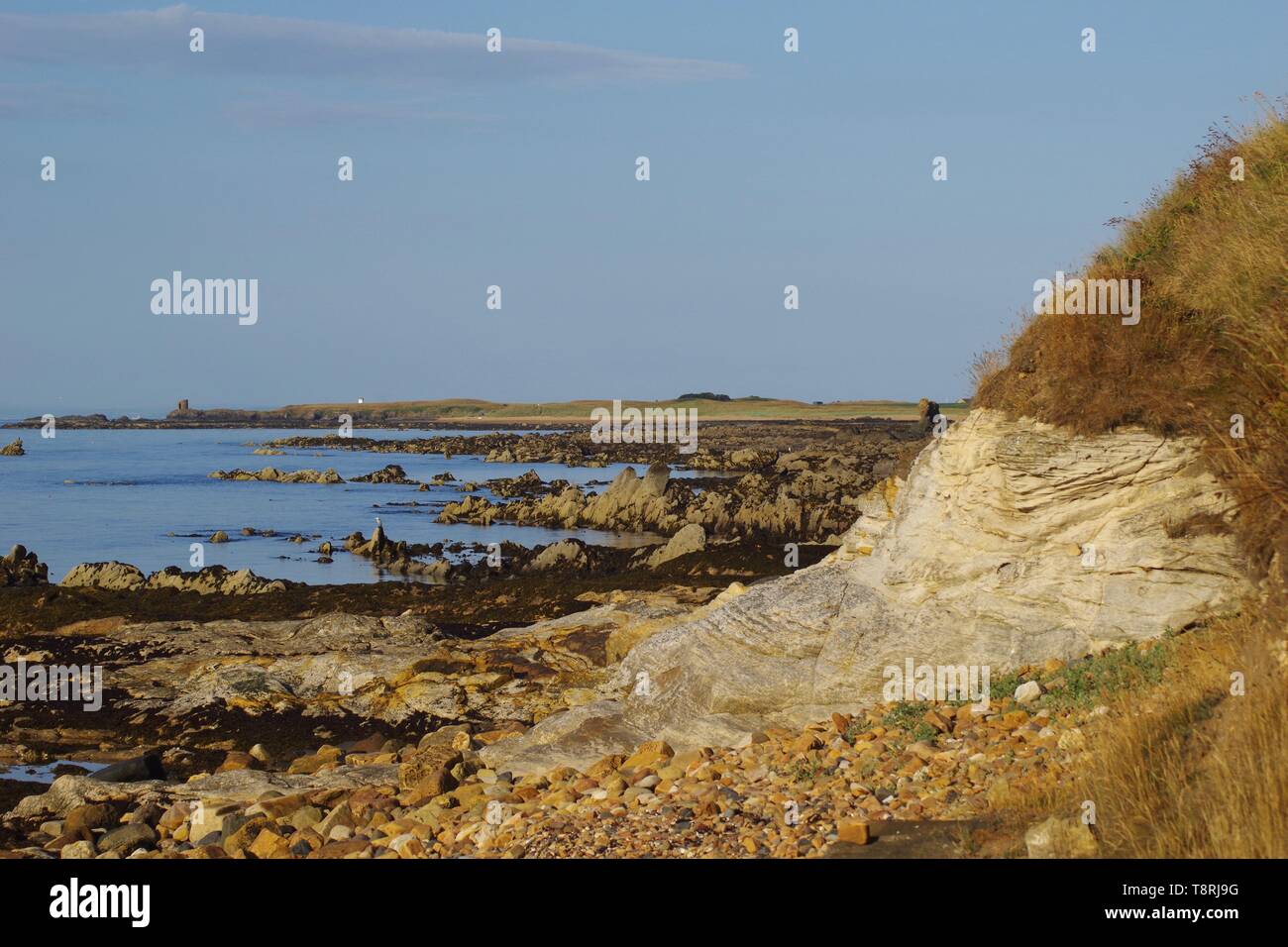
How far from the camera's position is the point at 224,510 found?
5362cm

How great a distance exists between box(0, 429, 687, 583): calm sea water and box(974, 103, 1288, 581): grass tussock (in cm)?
2366

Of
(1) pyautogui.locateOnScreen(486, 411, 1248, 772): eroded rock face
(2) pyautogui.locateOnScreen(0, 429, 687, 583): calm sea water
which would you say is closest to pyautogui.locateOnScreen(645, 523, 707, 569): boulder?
(2) pyautogui.locateOnScreen(0, 429, 687, 583): calm sea water

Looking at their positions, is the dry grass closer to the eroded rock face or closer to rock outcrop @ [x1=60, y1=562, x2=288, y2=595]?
the eroded rock face

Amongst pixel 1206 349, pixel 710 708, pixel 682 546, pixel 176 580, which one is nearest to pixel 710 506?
pixel 682 546

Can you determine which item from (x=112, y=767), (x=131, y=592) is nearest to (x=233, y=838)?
(x=112, y=767)

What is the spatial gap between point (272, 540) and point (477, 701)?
2670cm

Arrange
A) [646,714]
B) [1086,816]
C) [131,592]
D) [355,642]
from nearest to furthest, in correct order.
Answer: [1086,816], [646,714], [355,642], [131,592]


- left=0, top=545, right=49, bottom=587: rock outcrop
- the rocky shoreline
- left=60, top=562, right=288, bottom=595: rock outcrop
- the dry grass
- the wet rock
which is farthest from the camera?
left=0, top=545, right=49, bottom=587: rock outcrop

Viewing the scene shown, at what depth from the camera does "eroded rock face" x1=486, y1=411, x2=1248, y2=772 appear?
11.0 metres

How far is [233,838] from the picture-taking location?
11703 mm

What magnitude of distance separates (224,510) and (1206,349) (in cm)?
4836

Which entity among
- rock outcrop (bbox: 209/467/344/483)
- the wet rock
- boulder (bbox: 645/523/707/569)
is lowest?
the wet rock

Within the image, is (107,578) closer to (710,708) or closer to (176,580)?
(176,580)
